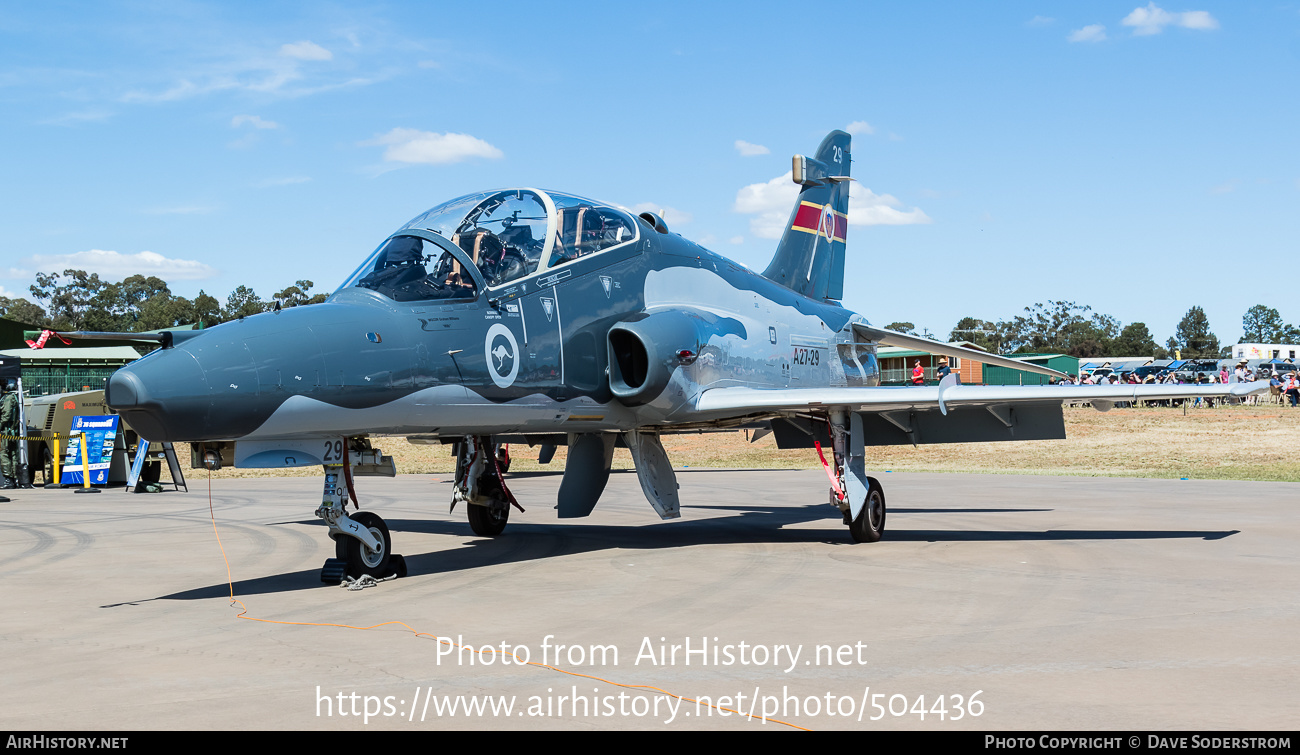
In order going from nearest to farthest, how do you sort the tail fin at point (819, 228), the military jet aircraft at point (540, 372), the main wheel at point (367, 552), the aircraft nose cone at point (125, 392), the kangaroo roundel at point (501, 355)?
the aircraft nose cone at point (125, 392), the military jet aircraft at point (540, 372), the main wheel at point (367, 552), the kangaroo roundel at point (501, 355), the tail fin at point (819, 228)

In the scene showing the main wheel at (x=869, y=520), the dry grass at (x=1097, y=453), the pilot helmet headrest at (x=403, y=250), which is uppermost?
the pilot helmet headrest at (x=403, y=250)

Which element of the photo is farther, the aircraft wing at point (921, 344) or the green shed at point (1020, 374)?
the green shed at point (1020, 374)

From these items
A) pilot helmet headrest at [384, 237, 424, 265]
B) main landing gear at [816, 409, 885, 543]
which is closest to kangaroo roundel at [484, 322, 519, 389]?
pilot helmet headrest at [384, 237, 424, 265]

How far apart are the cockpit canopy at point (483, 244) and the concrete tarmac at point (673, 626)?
249 cm

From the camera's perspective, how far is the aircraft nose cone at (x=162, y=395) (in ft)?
21.8

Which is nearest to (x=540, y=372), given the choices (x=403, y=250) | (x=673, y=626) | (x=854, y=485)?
(x=403, y=250)

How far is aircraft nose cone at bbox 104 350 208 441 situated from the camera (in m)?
6.63

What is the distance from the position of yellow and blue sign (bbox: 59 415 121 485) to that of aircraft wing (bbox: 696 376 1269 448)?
15519mm

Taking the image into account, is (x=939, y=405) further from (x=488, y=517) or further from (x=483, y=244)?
(x=488, y=517)

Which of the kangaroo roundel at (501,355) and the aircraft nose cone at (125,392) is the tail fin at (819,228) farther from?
the aircraft nose cone at (125,392)

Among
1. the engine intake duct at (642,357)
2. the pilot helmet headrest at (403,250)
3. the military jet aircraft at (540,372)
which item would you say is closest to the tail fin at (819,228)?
the military jet aircraft at (540,372)

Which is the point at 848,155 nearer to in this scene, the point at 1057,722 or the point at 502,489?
the point at 502,489

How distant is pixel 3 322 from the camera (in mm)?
26656

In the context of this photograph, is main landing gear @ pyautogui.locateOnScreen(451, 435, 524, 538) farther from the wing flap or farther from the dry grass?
the dry grass
